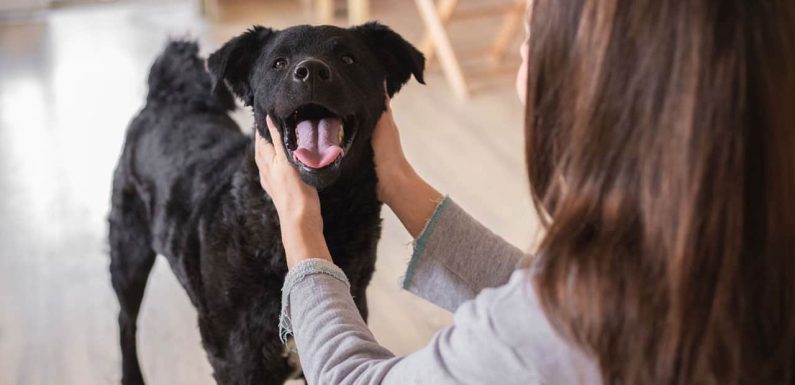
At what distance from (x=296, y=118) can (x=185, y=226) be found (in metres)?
0.38

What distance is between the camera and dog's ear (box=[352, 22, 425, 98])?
56.6 inches

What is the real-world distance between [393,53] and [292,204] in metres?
0.34

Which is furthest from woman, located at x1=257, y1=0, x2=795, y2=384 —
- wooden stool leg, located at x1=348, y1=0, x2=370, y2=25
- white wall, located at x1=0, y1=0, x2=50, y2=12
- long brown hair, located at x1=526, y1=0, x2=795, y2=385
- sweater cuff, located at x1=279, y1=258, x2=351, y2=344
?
white wall, located at x1=0, y1=0, x2=50, y2=12

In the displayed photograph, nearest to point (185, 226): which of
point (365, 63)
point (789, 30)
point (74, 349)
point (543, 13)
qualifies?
point (365, 63)

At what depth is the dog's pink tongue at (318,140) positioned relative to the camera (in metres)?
1.29

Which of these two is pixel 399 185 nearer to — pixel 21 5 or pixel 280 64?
pixel 280 64

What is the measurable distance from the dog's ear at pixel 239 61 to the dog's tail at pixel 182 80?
38cm

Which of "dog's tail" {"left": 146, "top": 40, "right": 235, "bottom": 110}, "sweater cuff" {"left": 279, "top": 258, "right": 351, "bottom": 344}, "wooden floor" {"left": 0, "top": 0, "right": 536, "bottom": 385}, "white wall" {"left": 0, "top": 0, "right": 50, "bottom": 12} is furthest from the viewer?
"white wall" {"left": 0, "top": 0, "right": 50, "bottom": 12}

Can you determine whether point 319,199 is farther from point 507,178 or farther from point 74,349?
point 507,178

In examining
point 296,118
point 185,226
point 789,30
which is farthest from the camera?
point 185,226

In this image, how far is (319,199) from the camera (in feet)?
4.52

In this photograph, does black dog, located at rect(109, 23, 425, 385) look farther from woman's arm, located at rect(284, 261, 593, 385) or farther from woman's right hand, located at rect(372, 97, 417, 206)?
woman's arm, located at rect(284, 261, 593, 385)

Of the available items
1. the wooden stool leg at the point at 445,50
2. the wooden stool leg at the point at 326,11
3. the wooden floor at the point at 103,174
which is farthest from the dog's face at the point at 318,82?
the wooden stool leg at the point at 326,11

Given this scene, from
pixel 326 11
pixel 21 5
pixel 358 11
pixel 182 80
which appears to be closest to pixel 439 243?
pixel 182 80
